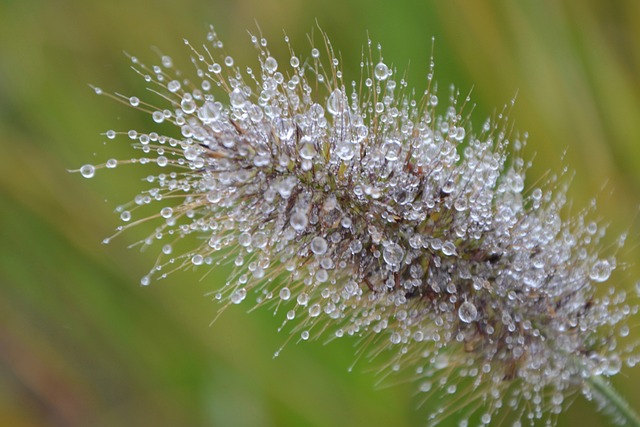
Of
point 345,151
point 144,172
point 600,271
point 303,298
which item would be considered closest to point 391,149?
point 345,151

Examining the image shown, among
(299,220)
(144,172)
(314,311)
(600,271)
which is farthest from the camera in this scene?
(144,172)

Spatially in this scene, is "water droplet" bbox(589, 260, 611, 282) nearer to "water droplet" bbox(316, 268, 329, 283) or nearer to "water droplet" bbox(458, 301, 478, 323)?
"water droplet" bbox(458, 301, 478, 323)

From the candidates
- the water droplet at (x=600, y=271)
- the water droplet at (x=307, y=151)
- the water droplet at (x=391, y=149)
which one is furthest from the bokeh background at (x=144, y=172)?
the water droplet at (x=307, y=151)

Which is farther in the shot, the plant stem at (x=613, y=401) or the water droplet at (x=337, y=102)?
the plant stem at (x=613, y=401)

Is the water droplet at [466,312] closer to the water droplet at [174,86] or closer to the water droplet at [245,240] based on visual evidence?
the water droplet at [245,240]

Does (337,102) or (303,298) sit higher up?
(337,102)

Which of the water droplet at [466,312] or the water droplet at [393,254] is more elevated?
the water droplet at [466,312]

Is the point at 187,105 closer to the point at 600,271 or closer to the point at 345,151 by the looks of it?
the point at 345,151
